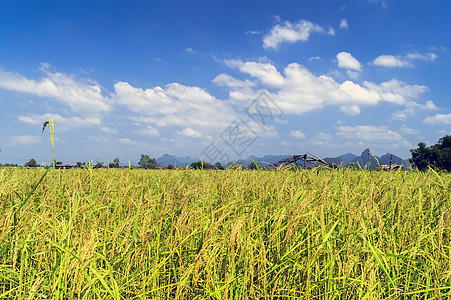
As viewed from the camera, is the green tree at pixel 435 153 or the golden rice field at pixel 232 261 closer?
the golden rice field at pixel 232 261

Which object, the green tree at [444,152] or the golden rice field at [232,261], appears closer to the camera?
the golden rice field at [232,261]

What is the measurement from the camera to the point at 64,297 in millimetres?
1383

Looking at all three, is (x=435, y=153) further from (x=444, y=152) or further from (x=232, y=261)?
(x=232, y=261)

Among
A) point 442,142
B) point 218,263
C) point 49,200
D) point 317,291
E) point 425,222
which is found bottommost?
point 317,291

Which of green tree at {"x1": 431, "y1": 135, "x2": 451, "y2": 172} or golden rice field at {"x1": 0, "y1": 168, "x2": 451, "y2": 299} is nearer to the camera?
golden rice field at {"x1": 0, "y1": 168, "x2": 451, "y2": 299}

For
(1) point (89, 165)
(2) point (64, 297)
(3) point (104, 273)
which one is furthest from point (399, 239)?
(1) point (89, 165)

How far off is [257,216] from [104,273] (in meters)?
1.05

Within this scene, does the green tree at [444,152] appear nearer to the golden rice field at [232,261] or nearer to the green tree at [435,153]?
the green tree at [435,153]

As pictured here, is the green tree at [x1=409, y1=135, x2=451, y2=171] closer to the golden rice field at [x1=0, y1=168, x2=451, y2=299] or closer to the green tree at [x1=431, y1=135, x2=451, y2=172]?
the green tree at [x1=431, y1=135, x2=451, y2=172]

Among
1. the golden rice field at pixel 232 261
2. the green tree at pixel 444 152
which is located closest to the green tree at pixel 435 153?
the green tree at pixel 444 152

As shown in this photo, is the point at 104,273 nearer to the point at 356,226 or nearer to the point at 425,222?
the point at 356,226

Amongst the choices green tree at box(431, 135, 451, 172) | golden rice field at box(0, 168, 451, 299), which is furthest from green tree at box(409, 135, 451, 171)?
golden rice field at box(0, 168, 451, 299)

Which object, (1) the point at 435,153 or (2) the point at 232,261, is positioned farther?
(1) the point at 435,153

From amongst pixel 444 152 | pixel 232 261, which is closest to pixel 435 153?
pixel 444 152
